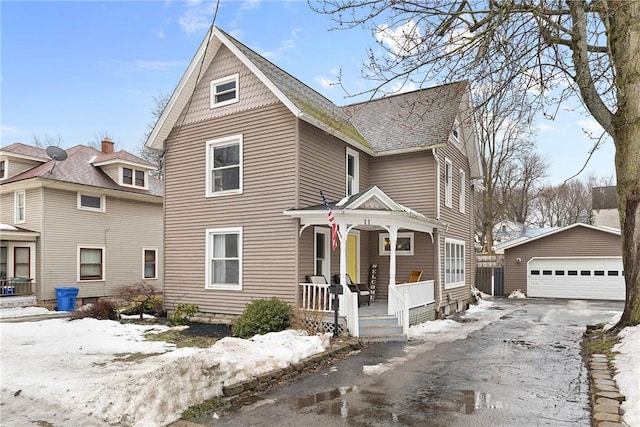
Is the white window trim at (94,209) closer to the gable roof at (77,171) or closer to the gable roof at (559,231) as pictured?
the gable roof at (77,171)

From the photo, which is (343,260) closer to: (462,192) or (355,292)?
(355,292)

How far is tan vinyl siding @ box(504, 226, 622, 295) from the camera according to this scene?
840 inches

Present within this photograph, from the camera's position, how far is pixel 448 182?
51.0 ft

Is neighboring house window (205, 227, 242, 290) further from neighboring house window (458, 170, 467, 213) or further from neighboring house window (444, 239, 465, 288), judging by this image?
neighboring house window (458, 170, 467, 213)

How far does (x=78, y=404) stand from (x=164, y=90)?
31.7 metres

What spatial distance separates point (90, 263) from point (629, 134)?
18999 millimetres

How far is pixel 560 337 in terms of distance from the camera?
10.9 meters

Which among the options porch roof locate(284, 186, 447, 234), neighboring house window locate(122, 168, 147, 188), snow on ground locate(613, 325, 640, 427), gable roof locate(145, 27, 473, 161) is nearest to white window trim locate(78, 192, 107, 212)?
neighboring house window locate(122, 168, 147, 188)

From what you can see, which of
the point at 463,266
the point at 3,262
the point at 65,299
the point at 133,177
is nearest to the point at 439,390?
the point at 463,266

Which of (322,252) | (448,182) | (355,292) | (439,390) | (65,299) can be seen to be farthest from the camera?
(65,299)

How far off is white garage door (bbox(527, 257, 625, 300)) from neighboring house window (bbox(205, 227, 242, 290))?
17470 millimetres

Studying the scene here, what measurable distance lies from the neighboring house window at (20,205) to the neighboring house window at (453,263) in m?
16.5

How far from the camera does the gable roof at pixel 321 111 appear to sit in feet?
38.4

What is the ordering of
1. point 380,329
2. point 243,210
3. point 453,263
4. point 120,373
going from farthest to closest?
1. point 453,263
2. point 243,210
3. point 380,329
4. point 120,373
